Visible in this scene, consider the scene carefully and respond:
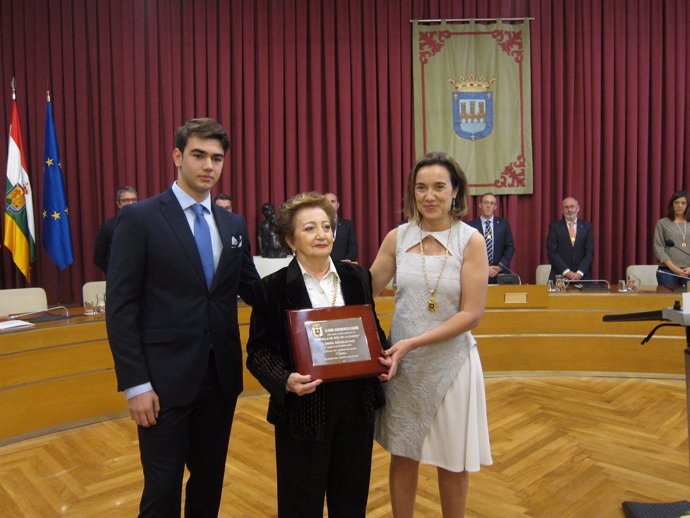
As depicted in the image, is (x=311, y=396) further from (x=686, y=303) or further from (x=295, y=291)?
(x=686, y=303)

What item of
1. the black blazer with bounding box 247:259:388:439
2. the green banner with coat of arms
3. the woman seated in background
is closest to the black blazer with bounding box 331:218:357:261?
the green banner with coat of arms

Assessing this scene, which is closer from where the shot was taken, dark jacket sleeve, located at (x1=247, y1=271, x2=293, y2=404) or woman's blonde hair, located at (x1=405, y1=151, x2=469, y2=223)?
dark jacket sleeve, located at (x1=247, y1=271, x2=293, y2=404)

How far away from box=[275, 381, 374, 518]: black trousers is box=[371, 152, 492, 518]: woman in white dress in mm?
198

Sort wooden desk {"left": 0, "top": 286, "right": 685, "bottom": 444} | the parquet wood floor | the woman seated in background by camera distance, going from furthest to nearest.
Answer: the woman seated in background
wooden desk {"left": 0, "top": 286, "right": 685, "bottom": 444}
the parquet wood floor

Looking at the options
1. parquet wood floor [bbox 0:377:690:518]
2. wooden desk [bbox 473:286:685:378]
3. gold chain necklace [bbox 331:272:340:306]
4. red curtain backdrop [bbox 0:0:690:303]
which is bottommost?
parquet wood floor [bbox 0:377:690:518]

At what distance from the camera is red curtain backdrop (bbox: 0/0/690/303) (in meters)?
5.91

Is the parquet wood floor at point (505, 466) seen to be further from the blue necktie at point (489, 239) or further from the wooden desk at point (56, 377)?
the blue necktie at point (489, 239)

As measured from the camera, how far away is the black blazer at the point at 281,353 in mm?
1555

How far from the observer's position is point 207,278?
1.73 meters

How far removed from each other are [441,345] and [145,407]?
0.93m

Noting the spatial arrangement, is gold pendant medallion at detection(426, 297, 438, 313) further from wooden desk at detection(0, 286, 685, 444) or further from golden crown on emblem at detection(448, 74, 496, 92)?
golden crown on emblem at detection(448, 74, 496, 92)

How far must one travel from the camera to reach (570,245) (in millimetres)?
5395

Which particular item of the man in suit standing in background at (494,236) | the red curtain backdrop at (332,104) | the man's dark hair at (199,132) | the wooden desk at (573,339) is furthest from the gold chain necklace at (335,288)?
the red curtain backdrop at (332,104)

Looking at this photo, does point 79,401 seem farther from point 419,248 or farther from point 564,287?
point 564,287
